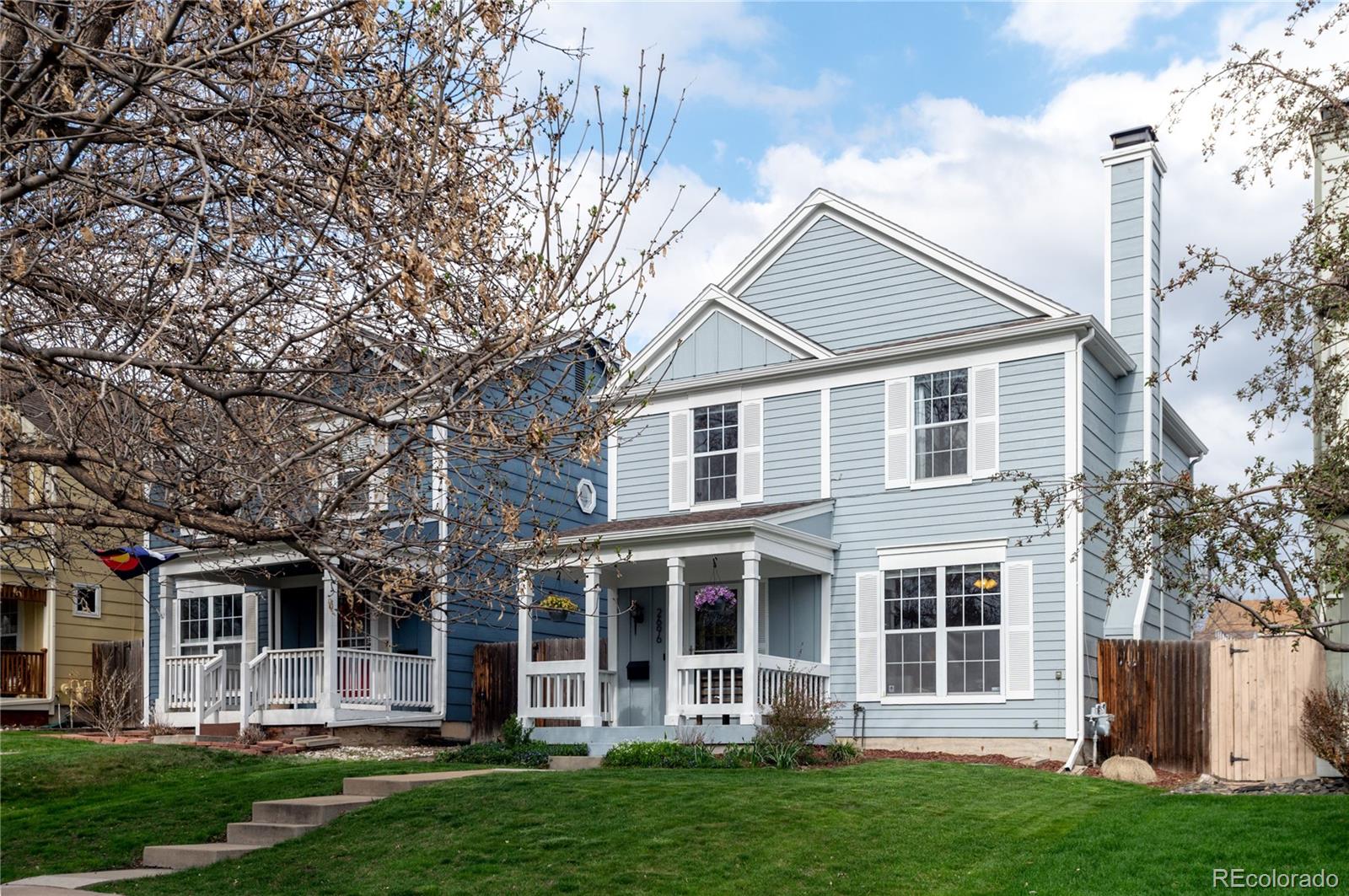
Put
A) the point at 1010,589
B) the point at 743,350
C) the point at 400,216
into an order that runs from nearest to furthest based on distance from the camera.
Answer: the point at 400,216
the point at 1010,589
the point at 743,350

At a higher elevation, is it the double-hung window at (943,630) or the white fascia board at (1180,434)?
the white fascia board at (1180,434)

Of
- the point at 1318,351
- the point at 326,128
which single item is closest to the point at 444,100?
the point at 326,128

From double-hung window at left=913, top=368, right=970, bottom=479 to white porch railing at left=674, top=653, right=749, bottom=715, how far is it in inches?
148

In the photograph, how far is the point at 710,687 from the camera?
18.3m

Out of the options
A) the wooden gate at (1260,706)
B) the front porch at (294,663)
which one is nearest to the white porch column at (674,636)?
the front porch at (294,663)

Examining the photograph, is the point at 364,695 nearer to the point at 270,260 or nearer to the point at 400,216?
the point at 270,260

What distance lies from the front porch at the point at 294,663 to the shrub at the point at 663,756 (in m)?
4.73

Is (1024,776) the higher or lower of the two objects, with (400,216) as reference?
lower

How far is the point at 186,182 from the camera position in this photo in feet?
30.1

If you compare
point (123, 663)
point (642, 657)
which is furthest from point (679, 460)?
point (123, 663)

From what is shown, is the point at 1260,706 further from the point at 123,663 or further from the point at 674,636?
the point at 123,663

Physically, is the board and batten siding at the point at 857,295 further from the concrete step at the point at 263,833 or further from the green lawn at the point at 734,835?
the concrete step at the point at 263,833

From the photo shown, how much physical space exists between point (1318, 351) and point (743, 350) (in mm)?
11373

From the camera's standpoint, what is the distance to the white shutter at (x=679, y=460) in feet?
69.5
